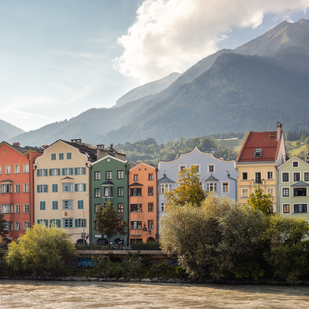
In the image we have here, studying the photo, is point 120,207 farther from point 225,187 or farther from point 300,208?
point 300,208

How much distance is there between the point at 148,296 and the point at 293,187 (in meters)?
40.2

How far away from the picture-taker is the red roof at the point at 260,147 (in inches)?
3273

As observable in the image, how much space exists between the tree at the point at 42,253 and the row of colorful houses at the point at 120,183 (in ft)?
47.3

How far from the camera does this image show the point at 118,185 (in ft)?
291

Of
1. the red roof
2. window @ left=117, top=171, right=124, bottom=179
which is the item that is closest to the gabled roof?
window @ left=117, top=171, right=124, bottom=179

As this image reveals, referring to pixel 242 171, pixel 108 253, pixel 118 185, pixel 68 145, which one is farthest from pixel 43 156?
pixel 242 171

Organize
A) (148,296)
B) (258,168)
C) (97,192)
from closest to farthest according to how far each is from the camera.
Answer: (148,296)
(258,168)
(97,192)

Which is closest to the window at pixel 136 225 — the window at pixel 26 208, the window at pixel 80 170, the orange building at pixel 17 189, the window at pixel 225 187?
the window at pixel 80 170

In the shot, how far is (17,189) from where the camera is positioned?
94.5m

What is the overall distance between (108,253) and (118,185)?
71.3 ft

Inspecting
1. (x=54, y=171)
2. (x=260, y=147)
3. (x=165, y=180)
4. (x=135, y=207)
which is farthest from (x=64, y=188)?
(x=260, y=147)

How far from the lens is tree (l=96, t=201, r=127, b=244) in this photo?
78.9 meters

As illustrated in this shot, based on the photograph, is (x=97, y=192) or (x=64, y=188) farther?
(x=64, y=188)

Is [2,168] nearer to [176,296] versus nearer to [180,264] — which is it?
[180,264]
